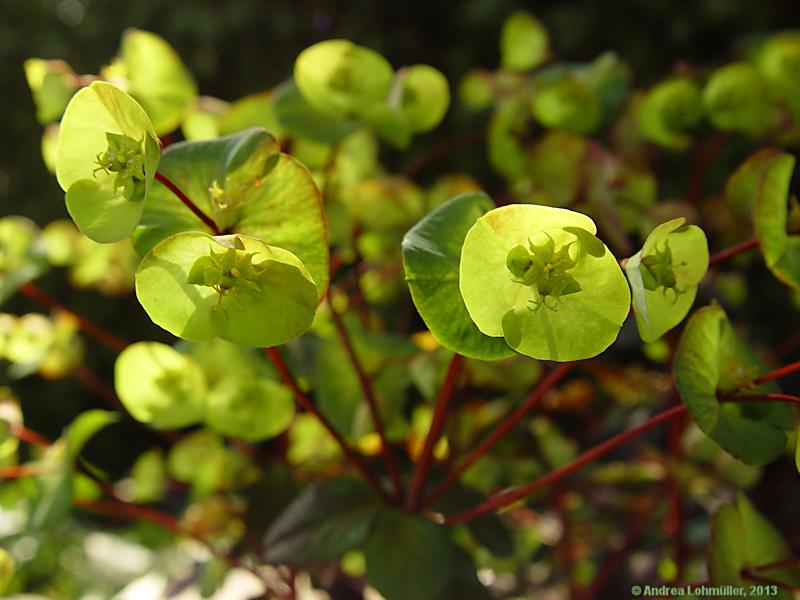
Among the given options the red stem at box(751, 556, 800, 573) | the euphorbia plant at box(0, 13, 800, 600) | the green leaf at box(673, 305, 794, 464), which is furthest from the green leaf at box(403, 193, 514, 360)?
the red stem at box(751, 556, 800, 573)

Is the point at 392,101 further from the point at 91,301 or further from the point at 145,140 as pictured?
the point at 91,301

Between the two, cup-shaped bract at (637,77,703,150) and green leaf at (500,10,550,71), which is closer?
cup-shaped bract at (637,77,703,150)

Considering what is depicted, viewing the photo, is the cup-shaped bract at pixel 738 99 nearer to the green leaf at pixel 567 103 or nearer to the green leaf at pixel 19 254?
the green leaf at pixel 567 103

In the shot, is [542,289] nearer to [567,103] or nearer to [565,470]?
[565,470]

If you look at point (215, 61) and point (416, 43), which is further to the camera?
point (215, 61)

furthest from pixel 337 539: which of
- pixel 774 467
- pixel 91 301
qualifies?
pixel 91 301

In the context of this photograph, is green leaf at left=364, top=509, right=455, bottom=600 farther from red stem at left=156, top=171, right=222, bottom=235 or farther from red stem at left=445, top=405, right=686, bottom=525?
red stem at left=156, top=171, right=222, bottom=235
